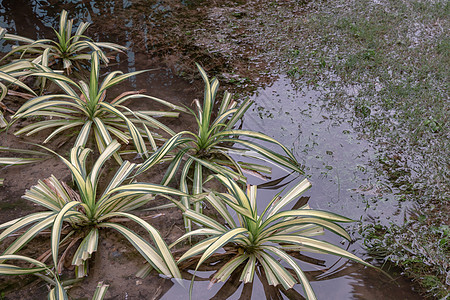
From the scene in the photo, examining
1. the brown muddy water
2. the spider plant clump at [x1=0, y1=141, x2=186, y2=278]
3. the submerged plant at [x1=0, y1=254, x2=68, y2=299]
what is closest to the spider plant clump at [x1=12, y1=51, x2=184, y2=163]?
the brown muddy water

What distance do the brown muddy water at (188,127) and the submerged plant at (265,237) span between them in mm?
96

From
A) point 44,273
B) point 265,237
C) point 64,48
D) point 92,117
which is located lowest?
point 44,273

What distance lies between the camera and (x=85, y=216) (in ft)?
6.17

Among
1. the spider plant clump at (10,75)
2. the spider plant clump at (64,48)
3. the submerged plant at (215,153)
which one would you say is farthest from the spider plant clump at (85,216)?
the spider plant clump at (64,48)

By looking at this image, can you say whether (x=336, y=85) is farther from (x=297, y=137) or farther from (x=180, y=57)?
(x=180, y=57)

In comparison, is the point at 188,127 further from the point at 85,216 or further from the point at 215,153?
the point at 85,216

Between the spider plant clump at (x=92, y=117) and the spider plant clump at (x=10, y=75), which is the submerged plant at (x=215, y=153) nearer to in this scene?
the spider plant clump at (x=92, y=117)

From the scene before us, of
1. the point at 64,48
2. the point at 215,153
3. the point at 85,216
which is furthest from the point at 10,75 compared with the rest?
the point at 215,153

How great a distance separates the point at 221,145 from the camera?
258 cm

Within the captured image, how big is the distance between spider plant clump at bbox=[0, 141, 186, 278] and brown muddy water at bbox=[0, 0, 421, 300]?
0.34 ft

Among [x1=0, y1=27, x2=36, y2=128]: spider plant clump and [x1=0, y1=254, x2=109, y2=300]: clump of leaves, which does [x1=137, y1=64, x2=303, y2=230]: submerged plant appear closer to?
[x1=0, y1=254, x2=109, y2=300]: clump of leaves

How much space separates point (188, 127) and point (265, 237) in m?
1.17

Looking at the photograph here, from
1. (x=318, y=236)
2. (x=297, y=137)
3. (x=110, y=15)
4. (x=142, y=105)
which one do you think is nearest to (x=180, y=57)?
(x=142, y=105)

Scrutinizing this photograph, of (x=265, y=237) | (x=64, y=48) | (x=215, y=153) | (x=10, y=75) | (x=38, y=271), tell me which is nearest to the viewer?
(x=38, y=271)
